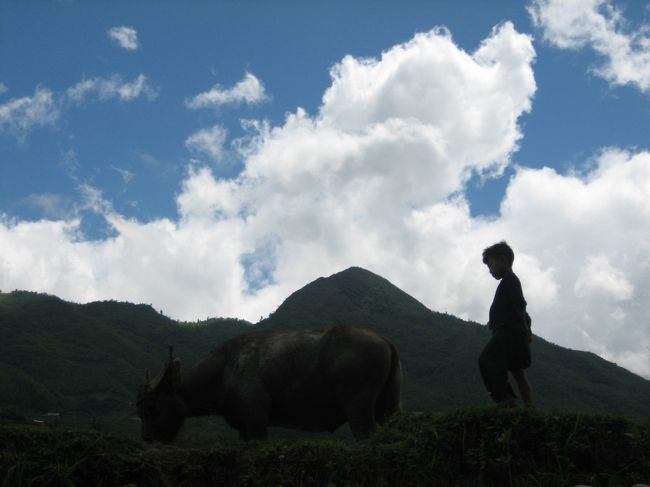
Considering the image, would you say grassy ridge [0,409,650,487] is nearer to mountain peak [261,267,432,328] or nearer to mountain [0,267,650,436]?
mountain [0,267,650,436]

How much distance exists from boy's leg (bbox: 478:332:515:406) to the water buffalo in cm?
167

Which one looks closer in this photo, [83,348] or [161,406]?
[161,406]

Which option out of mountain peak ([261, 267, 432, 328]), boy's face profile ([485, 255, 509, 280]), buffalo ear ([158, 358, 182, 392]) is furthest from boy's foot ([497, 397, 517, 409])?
mountain peak ([261, 267, 432, 328])

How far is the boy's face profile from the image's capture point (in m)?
10.0

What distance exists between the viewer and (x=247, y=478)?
7129 mm

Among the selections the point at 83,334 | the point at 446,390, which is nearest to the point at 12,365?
the point at 83,334

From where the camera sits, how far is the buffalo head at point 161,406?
39.1 feet

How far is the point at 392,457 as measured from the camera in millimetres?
7512

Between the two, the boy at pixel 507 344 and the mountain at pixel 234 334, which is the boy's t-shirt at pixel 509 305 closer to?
the boy at pixel 507 344

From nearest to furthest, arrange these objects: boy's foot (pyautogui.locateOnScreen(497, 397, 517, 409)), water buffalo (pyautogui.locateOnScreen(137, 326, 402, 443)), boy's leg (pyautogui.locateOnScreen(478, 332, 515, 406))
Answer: boy's foot (pyautogui.locateOnScreen(497, 397, 517, 409)), boy's leg (pyautogui.locateOnScreen(478, 332, 515, 406)), water buffalo (pyautogui.locateOnScreen(137, 326, 402, 443))

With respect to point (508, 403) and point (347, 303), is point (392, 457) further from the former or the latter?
point (347, 303)

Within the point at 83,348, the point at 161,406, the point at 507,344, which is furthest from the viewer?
the point at 83,348

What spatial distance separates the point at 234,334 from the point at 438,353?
30914 mm

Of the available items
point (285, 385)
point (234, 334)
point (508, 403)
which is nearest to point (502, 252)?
point (508, 403)
